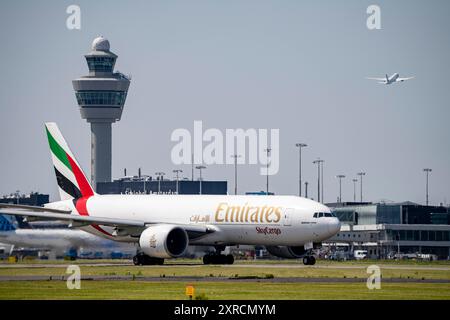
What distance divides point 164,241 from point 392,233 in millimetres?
79642

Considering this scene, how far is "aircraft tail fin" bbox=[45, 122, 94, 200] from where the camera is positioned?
9394 cm

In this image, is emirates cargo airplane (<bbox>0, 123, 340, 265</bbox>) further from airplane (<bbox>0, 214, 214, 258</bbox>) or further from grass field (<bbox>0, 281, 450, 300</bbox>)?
grass field (<bbox>0, 281, 450, 300</bbox>)

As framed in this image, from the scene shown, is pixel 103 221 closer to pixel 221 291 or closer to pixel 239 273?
pixel 239 273

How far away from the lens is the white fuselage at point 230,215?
266 ft

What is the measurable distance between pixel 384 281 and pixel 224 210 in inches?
1075

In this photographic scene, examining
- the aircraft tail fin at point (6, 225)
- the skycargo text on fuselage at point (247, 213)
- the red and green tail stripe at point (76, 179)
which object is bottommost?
the aircraft tail fin at point (6, 225)

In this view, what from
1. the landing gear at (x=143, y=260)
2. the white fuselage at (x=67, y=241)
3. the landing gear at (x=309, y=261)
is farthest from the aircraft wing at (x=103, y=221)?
the landing gear at (x=309, y=261)

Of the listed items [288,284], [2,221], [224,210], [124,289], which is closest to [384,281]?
[288,284]

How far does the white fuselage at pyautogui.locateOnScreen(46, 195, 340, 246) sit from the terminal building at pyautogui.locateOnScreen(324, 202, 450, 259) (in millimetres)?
54109

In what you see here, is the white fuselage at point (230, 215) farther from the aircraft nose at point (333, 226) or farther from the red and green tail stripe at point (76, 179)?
the red and green tail stripe at point (76, 179)

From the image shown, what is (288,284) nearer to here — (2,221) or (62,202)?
(62,202)

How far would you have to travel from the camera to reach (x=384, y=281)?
2355 inches
